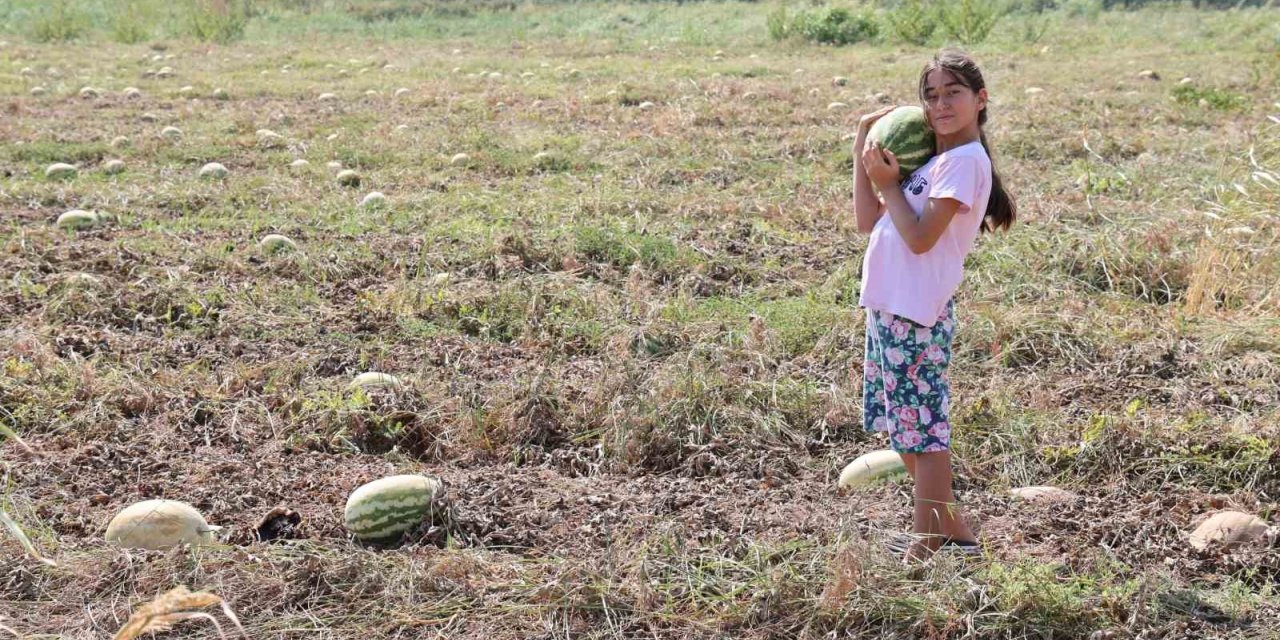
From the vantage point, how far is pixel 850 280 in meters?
5.24

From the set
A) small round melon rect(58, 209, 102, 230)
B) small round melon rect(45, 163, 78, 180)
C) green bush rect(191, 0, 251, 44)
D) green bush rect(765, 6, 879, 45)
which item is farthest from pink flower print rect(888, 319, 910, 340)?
green bush rect(191, 0, 251, 44)

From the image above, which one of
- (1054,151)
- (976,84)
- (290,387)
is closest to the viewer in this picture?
(976,84)

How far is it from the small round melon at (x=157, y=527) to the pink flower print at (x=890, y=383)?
5.87ft

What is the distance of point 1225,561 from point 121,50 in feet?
59.0

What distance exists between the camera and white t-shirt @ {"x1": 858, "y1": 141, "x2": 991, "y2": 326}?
2680 millimetres

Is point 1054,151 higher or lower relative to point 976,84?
lower

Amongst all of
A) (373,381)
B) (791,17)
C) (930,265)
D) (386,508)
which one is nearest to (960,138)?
(930,265)

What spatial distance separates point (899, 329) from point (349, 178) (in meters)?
5.27

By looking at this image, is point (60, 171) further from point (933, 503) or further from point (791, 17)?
point (791, 17)

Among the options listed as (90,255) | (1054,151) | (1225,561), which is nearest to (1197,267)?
(1225,561)

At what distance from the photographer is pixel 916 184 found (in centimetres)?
280

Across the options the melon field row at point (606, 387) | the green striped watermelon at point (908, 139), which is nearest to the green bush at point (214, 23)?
the melon field row at point (606, 387)

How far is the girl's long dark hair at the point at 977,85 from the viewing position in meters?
2.69

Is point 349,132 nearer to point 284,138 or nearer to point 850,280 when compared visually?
point 284,138
